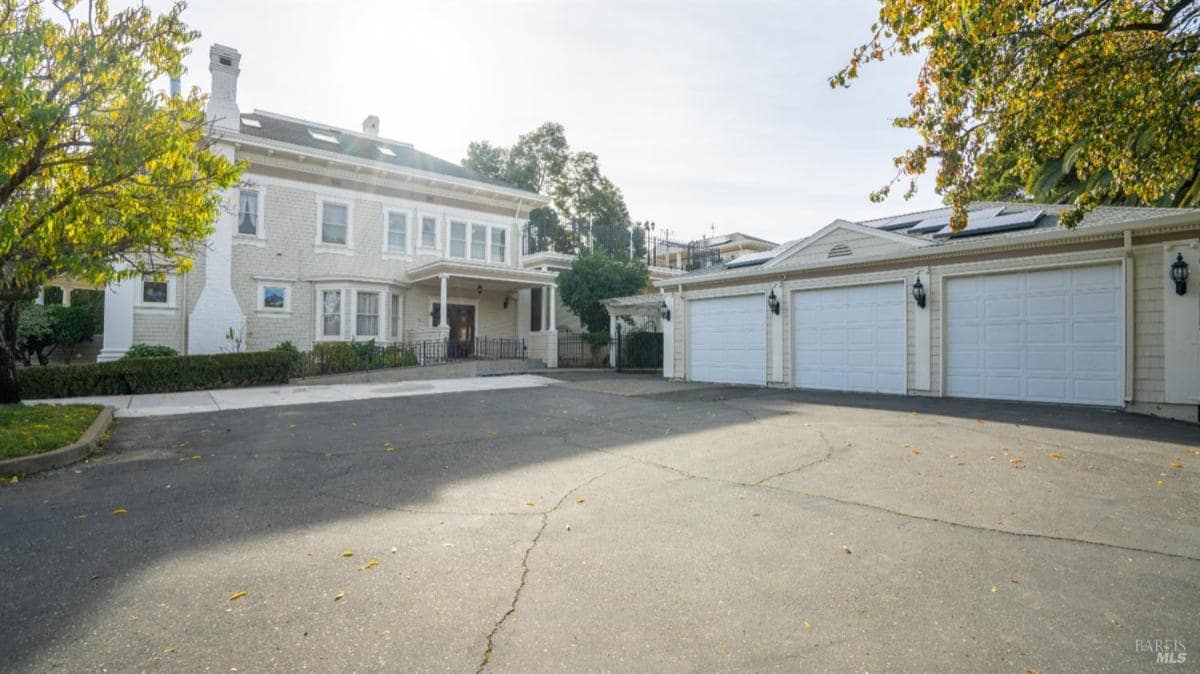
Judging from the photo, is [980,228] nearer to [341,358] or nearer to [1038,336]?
[1038,336]

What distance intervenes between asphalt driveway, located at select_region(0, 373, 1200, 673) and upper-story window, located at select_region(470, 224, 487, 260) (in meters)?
15.2

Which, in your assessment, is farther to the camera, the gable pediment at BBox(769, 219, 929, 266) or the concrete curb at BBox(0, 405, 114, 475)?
the gable pediment at BBox(769, 219, 929, 266)

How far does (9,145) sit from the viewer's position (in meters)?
6.16

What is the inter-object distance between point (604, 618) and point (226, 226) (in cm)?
1837

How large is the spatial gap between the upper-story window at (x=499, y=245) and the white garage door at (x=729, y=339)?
8977 mm

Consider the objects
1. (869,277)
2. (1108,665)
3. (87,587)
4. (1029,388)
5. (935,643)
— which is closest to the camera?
(1108,665)

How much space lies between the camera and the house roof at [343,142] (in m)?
18.5

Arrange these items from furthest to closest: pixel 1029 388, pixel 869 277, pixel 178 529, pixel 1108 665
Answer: pixel 869 277, pixel 1029 388, pixel 178 529, pixel 1108 665

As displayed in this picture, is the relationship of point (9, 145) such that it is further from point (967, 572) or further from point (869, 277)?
point (869, 277)

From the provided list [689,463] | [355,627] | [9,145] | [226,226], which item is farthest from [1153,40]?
[226,226]

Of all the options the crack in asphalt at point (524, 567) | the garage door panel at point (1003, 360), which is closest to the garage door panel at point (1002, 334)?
the garage door panel at point (1003, 360)

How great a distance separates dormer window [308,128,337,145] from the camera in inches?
797

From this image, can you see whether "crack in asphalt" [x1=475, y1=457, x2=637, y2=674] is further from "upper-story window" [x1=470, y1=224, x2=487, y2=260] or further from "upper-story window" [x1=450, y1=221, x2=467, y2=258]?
"upper-story window" [x1=470, y1=224, x2=487, y2=260]

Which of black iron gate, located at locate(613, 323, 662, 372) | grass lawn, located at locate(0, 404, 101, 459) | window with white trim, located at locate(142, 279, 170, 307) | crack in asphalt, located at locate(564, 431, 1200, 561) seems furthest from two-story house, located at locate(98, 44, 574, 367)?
crack in asphalt, located at locate(564, 431, 1200, 561)
